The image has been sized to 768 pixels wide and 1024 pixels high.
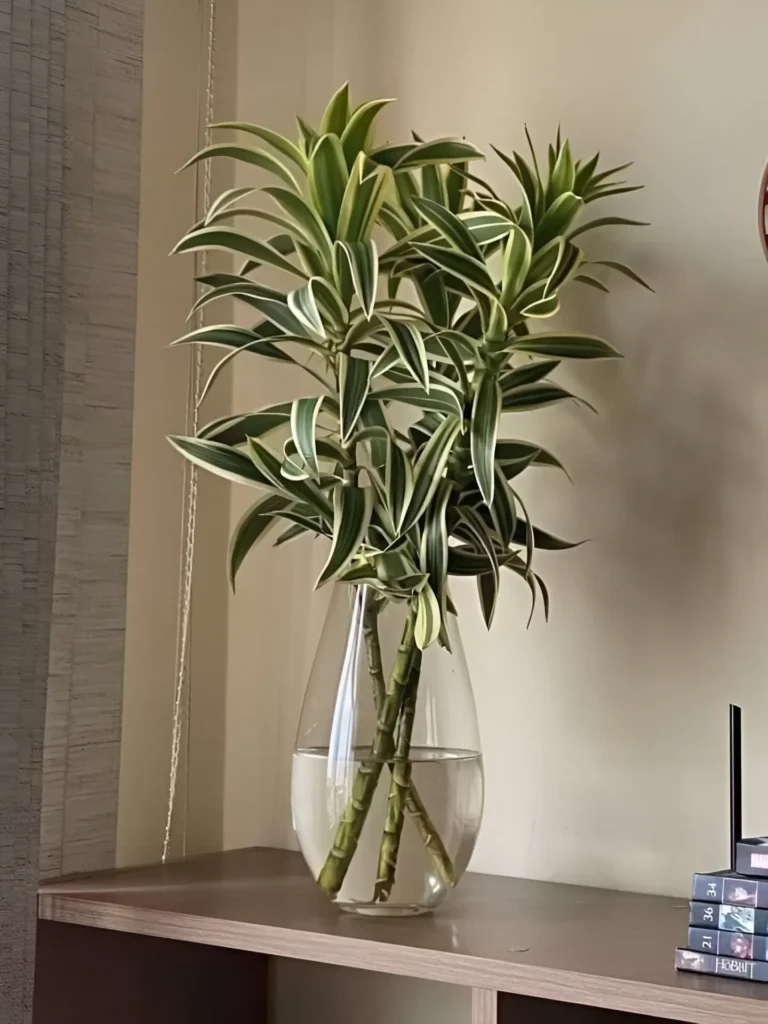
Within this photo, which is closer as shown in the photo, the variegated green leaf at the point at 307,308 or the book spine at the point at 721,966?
the book spine at the point at 721,966

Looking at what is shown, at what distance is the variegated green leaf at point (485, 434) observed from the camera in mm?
1156

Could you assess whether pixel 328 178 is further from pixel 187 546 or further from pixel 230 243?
pixel 187 546

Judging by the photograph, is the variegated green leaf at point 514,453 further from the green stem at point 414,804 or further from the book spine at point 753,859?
the book spine at point 753,859

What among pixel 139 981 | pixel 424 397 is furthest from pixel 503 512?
pixel 139 981

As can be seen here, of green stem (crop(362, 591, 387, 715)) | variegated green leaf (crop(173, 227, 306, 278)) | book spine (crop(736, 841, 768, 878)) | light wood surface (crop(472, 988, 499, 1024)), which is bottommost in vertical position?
light wood surface (crop(472, 988, 499, 1024))

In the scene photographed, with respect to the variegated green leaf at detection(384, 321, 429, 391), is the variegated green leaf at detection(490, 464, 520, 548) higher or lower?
lower

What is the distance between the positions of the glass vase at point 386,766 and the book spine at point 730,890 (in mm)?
279

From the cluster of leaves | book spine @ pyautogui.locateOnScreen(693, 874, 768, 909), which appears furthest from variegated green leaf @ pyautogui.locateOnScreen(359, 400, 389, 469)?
book spine @ pyautogui.locateOnScreen(693, 874, 768, 909)

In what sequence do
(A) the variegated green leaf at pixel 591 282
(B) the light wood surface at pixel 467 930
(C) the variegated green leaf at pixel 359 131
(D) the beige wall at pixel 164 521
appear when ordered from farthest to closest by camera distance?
(D) the beige wall at pixel 164 521 < (A) the variegated green leaf at pixel 591 282 < (C) the variegated green leaf at pixel 359 131 < (B) the light wood surface at pixel 467 930

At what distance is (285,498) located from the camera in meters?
1.30

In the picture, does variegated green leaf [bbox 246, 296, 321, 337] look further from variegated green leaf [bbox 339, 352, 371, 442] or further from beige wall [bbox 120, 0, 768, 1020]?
beige wall [bbox 120, 0, 768, 1020]

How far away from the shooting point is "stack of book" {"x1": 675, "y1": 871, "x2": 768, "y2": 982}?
0.99 m

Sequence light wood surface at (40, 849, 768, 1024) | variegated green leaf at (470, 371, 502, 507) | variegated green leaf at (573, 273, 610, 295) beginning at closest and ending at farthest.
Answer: light wood surface at (40, 849, 768, 1024)
variegated green leaf at (470, 371, 502, 507)
variegated green leaf at (573, 273, 610, 295)

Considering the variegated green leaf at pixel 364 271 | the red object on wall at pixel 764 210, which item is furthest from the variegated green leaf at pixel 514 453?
→ the red object on wall at pixel 764 210
